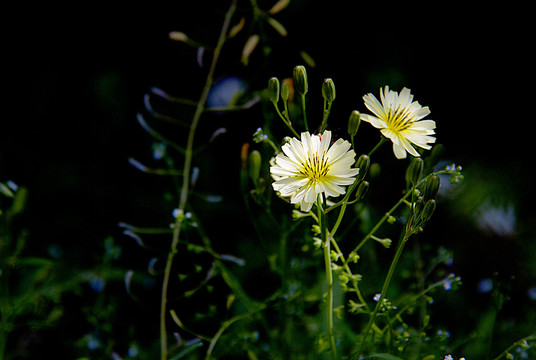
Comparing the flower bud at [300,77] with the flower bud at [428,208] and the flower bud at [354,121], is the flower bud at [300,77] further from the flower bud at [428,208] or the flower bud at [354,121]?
the flower bud at [428,208]

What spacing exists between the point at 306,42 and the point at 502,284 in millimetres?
626

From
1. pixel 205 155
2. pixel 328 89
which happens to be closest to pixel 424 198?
pixel 328 89

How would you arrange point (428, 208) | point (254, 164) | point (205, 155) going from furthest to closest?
point (205, 155) < point (254, 164) < point (428, 208)

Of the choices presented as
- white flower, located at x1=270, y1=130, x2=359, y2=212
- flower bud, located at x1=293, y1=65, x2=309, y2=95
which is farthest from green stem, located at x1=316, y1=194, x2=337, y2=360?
flower bud, located at x1=293, y1=65, x2=309, y2=95

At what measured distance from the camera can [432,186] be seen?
46cm

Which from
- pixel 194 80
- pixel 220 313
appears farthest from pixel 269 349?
pixel 194 80

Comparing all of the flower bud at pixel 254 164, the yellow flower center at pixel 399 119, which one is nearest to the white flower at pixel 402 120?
the yellow flower center at pixel 399 119

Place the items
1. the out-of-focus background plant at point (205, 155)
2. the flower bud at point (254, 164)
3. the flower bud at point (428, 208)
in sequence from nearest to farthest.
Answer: the flower bud at point (428, 208), the flower bud at point (254, 164), the out-of-focus background plant at point (205, 155)

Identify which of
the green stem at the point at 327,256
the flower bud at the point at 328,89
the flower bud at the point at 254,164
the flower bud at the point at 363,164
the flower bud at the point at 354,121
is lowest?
the green stem at the point at 327,256

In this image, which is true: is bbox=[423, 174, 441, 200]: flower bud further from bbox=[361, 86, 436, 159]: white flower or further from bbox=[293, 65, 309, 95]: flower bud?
bbox=[293, 65, 309, 95]: flower bud

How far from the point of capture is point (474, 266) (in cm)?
82

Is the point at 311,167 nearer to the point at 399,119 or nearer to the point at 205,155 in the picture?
the point at 399,119

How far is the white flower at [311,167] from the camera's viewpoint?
483 millimetres

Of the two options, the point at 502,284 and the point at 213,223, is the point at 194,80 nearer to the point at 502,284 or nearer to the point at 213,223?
the point at 213,223
